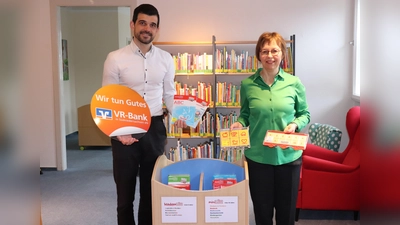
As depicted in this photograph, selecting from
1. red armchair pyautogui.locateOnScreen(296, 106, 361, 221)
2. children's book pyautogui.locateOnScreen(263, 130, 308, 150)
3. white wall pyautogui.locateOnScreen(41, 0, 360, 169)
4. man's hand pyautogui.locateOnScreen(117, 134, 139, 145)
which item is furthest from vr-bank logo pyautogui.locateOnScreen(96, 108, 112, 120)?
white wall pyautogui.locateOnScreen(41, 0, 360, 169)

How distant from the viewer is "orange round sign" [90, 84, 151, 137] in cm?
184

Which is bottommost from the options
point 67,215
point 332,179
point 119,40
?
point 67,215

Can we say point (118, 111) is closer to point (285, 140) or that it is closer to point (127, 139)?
point (127, 139)

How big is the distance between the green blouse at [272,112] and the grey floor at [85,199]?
1.61m

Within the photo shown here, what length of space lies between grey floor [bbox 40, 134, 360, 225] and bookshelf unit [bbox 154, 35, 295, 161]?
3.63 ft

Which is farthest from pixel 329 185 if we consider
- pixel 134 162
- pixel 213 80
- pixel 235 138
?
pixel 213 80

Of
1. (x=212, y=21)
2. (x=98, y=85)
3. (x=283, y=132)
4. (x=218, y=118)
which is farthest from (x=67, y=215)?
(x=98, y=85)

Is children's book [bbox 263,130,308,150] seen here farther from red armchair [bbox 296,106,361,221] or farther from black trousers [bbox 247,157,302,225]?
red armchair [bbox 296,106,361,221]

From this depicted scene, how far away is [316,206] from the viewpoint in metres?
3.58

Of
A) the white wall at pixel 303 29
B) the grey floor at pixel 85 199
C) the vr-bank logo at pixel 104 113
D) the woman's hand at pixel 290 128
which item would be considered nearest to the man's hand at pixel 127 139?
the vr-bank logo at pixel 104 113

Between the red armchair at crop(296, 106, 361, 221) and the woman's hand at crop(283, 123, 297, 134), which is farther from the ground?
the woman's hand at crop(283, 123, 297, 134)

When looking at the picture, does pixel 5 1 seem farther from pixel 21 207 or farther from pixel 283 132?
→ pixel 283 132

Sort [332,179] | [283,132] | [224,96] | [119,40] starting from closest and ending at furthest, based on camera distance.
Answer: [283,132] → [332,179] → [224,96] → [119,40]

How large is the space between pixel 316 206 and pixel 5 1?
3606 millimetres
